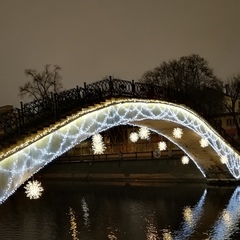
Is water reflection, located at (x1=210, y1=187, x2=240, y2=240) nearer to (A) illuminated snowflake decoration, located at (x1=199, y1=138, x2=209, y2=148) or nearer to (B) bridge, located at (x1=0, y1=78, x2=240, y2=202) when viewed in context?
(A) illuminated snowflake decoration, located at (x1=199, y1=138, x2=209, y2=148)

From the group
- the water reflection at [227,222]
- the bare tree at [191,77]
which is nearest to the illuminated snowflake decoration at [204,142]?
the water reflection at [227,222]

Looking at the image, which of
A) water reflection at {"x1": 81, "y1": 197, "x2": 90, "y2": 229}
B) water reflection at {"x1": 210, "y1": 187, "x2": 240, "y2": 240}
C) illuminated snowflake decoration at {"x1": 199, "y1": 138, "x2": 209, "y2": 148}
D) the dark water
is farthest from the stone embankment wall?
water reflection at {"x1": 210, "y1": 187, "x2": 240, "y2": 240}

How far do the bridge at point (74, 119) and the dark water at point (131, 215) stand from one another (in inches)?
136

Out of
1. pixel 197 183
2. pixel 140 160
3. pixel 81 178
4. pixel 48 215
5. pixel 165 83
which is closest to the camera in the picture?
pixel 48 215

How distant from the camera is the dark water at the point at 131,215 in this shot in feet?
54.2

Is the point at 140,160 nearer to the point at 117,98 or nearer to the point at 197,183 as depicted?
the point at 197,183

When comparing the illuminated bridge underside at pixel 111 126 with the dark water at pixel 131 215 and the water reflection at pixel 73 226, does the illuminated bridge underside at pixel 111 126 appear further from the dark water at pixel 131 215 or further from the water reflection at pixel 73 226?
the water reflection at pixel 73 226

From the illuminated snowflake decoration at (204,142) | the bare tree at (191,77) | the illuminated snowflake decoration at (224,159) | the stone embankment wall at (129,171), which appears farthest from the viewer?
the bare tree at (191,77)

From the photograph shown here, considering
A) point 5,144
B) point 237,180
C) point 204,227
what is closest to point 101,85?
point 5,144

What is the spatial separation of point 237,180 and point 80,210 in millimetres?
10435

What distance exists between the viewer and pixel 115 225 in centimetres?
1820

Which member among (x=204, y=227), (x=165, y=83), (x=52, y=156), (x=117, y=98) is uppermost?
(x=165, y=83)

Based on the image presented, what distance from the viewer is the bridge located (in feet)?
46.4

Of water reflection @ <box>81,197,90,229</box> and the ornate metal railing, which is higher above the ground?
the ornate metal railing
